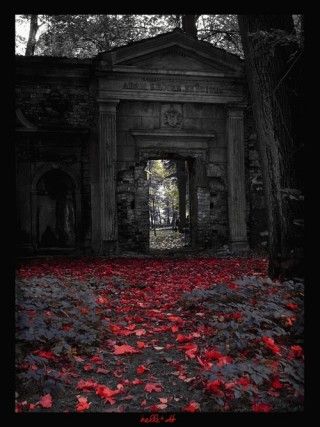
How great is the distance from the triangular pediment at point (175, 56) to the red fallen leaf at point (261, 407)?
11446 mm

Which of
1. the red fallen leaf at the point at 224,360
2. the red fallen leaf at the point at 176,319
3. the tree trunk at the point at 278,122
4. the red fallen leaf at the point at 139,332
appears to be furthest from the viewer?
the tree trunk at the point at 278,122

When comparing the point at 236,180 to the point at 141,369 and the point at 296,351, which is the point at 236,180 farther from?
the point at 141,369

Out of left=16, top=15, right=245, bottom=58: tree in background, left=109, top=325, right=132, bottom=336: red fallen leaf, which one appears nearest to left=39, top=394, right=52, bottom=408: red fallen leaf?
left=109, top=325, right=132, bottom=336: red fallen leaf

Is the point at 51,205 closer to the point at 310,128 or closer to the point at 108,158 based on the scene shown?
the point at 108,158

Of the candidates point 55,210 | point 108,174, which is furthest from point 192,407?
point 55,210

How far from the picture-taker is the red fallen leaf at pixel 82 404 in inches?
118

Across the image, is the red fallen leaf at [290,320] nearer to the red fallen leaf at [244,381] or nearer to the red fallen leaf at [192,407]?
the red fallen leaf at [244,381]

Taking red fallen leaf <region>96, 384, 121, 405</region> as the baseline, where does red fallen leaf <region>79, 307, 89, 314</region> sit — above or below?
above

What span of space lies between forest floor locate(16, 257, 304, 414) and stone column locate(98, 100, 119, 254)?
16.8ft

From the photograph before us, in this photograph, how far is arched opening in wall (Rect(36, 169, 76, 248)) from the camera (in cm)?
1273

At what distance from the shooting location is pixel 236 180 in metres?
13.0

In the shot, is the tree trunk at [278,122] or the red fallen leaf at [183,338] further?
the tree trunk at [278,122]

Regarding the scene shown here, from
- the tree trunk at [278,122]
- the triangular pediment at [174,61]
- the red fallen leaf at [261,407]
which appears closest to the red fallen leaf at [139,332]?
the red fallen leaf at [261,407]

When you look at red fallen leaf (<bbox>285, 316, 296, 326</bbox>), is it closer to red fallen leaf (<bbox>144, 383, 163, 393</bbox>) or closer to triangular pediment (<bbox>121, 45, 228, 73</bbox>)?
red fallen leaf (<bbox>144, 383, 163, 393</bbox>)
